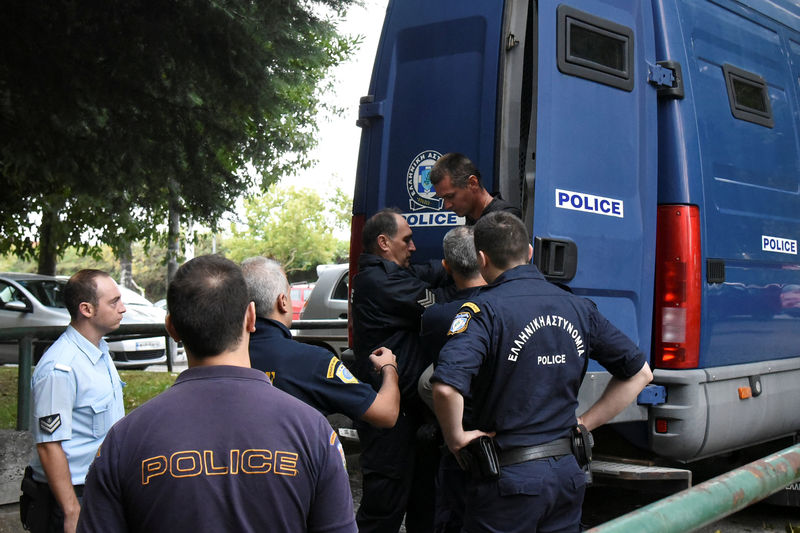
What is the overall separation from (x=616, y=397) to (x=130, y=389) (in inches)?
294

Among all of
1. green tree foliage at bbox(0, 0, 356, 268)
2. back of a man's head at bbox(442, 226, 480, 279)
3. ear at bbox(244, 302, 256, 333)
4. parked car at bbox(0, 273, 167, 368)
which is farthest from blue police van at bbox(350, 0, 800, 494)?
parked car at bbox(0, 273, 167, 368)

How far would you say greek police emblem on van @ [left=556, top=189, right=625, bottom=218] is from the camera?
4.07 metres

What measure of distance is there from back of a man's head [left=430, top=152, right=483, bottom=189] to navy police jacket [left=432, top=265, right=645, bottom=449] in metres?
1.02

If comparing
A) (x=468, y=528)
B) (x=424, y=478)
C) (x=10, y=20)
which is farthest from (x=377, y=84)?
(x=10, y=20)

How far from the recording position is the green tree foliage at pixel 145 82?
609cm

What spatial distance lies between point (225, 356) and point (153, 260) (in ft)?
248

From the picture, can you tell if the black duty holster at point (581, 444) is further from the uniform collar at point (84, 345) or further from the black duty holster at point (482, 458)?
the uniform collar at point (84, 345)

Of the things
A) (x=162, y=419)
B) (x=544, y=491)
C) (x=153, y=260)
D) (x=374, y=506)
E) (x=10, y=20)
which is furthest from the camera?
(x=153, y=260)

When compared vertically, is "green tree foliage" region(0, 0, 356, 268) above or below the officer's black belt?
above

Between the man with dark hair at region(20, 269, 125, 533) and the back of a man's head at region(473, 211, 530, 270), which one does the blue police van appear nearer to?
the back of a man's head at region(473, 211, 530, 270)

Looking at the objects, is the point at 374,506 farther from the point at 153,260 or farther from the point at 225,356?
the point at 153,260

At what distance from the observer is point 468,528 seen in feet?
10.3

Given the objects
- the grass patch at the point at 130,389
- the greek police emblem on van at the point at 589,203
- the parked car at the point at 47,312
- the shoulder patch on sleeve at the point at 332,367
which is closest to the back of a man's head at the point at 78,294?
the shoulder patch on sleeve at the point at 332,367

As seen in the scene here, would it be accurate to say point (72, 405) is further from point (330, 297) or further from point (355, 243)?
point (330, 297)
